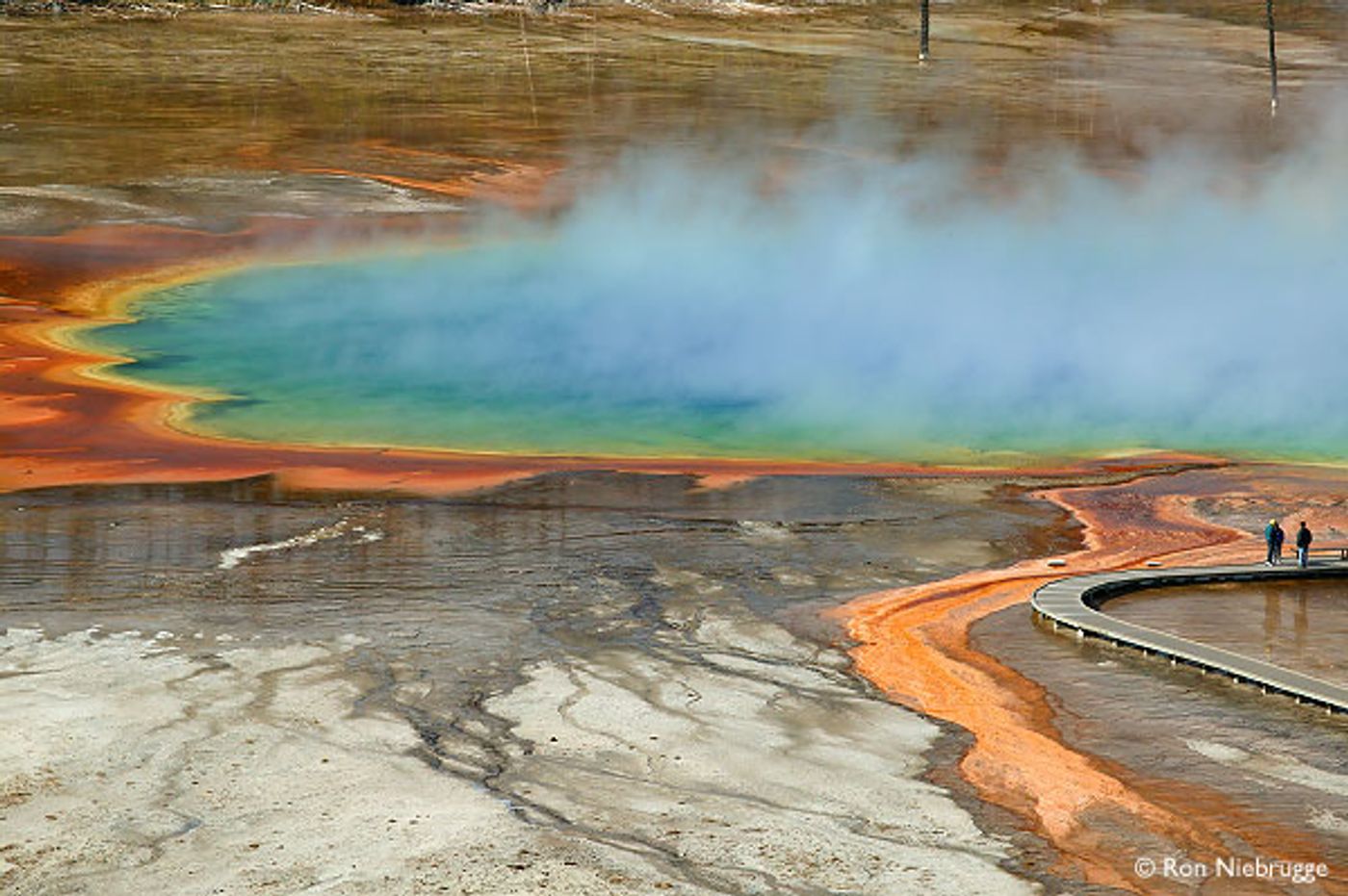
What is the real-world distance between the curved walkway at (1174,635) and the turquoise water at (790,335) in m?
6.26

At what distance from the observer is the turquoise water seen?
81.8ft

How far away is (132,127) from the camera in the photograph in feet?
133

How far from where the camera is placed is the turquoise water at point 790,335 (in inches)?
981

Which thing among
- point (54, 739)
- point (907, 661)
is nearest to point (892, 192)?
point (907, 661)

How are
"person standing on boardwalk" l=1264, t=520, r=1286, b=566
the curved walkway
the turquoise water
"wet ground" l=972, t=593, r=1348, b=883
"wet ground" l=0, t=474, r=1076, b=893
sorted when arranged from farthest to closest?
the turquoise water, "person standing on boardwalk" l=1264, t=520, r=1286, b=566, the curved walkway, "wet ground" l=972, t=593, r=1348, b=883, "wet ground" l=0, t=474, r=1076, b=893

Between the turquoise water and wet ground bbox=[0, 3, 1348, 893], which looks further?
the turquoise water

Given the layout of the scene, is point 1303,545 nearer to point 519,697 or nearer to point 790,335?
point 519,697

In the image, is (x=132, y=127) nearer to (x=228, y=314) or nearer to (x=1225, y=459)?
(x=228, y=314)

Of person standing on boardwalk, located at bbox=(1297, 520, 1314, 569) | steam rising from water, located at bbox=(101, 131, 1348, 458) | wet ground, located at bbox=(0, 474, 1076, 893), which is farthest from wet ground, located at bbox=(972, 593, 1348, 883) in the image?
steam rising from water, located at bbox=(101, 131, 1348, 458)

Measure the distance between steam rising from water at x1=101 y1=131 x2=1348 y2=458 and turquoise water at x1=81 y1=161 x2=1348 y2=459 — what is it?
65 mm

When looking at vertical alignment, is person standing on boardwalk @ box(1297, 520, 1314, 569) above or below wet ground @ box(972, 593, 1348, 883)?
above

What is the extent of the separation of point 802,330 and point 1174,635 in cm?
1470

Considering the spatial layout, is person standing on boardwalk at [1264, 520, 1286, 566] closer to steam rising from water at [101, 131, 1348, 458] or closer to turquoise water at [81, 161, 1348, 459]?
turquoise water at [81, 161, 1348, 459]

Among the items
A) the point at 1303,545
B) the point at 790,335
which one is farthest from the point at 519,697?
the point at 790,335
